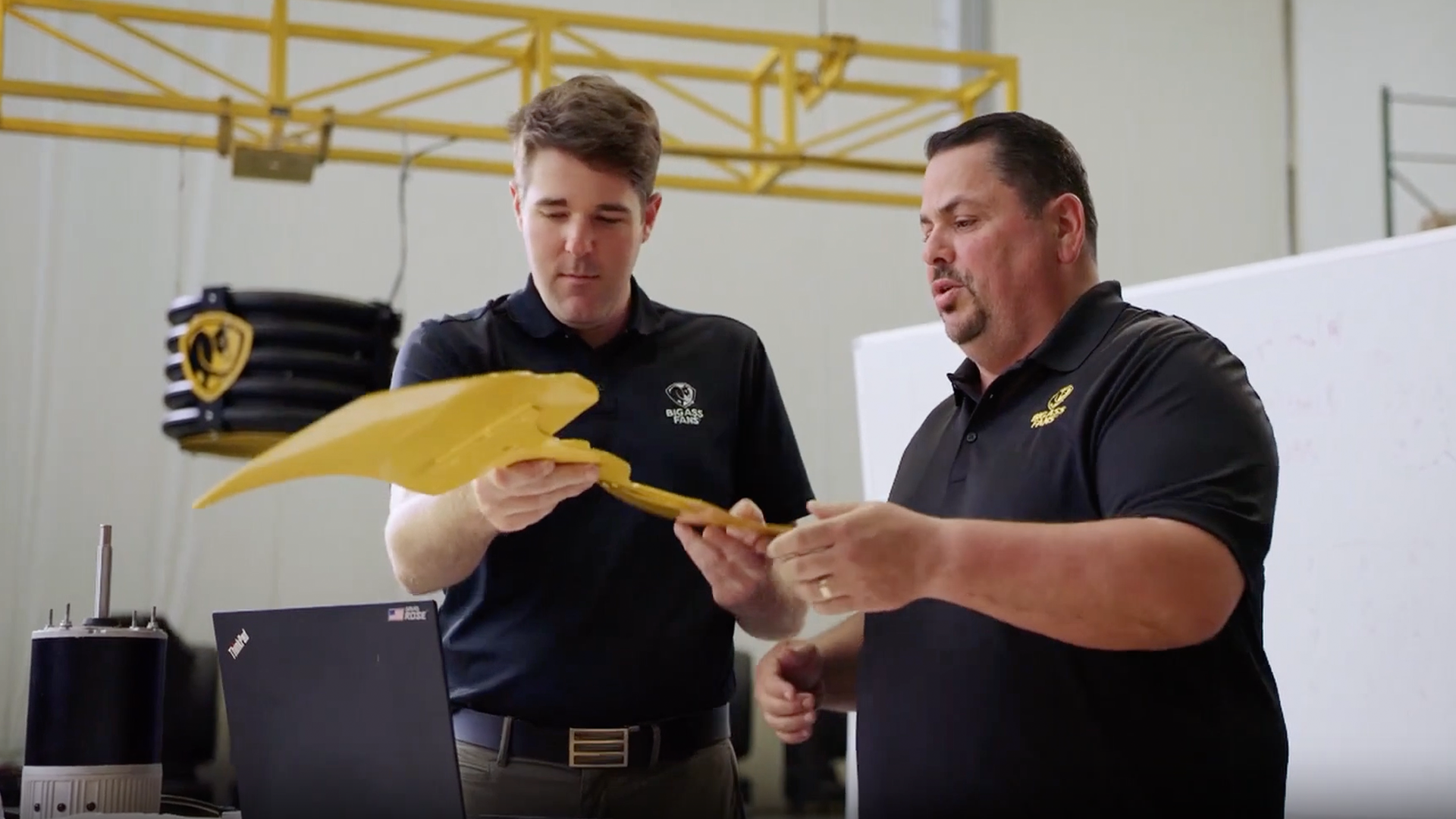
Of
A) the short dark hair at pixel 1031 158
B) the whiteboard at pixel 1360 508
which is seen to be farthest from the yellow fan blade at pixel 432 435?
the whiteboard at pixel 1360 508

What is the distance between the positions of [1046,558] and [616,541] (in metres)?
0.68

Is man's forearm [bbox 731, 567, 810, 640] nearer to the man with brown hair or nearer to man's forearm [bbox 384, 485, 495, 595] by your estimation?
the man with brown hair

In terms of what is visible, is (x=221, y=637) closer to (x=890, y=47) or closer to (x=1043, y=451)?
(x=1043, y=451)

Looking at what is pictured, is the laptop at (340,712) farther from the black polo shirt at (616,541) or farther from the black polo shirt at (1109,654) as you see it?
the black polo shirt at (1109,654)

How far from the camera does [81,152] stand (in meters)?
6.34

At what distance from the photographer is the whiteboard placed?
2.58 m

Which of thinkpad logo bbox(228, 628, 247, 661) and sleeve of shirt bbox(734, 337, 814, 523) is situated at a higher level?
sleeve of shirt bbox(734, 337, 814, 523)

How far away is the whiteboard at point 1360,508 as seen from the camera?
258cm

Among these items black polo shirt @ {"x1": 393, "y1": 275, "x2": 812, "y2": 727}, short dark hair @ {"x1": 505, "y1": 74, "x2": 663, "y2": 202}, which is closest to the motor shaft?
black polo shirt @ {"x1": 393, "y1": 275, "x2": 812, "y2": 727}

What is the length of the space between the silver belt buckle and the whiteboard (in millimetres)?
1547

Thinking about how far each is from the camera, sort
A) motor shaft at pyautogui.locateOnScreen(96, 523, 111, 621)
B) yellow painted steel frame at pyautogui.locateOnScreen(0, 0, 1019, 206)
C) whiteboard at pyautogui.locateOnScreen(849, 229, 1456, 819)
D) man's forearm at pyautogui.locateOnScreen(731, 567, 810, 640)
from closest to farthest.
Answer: motor shaft at pyautogui.locateOnScreen(96, 523, 111, 621), man's forearm at pyautogui.locateOnScreen(731, 567, 810, 640), whiteboard at pyautogui.locateOnScreen(849, 229, 1456, 819), yellow painted steel frame at pyautogui.locateOnScreen(0, 0, 1019, 206)

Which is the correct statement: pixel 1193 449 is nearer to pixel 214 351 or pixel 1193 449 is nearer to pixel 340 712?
pixel 340 712

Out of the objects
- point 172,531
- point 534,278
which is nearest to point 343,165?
point 172,531

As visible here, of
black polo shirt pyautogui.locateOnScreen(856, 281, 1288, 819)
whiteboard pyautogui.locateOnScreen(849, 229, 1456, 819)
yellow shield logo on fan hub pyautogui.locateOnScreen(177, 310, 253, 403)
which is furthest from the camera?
yellow shield logo on fan hub pyautogui.locateOnScreen(177, 310, 253, 403)
